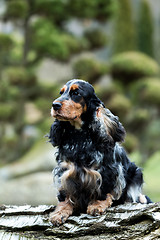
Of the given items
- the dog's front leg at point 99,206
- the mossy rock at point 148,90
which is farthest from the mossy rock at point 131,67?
the dog's front leg at point 99,206

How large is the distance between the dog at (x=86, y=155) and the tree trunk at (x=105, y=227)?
68 millimetres

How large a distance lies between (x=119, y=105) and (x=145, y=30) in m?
7.36

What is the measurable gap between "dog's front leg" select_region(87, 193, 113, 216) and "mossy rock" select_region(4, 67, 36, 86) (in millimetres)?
8041

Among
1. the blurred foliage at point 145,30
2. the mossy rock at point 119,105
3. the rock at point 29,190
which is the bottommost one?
the rock at point 29,190

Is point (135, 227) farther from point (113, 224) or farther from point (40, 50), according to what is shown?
point (40, 50)

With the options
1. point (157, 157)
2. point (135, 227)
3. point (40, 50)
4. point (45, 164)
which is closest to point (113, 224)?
point (135, 227)

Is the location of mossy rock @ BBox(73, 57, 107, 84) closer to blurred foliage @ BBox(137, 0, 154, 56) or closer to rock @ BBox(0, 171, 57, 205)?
rock @ BBox(0, 171, 57, 205)

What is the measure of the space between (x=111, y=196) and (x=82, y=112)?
707 millimetres

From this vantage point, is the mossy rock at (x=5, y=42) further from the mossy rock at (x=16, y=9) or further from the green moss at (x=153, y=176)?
the green moss at (x=153, y=176)

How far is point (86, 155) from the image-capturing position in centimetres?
299

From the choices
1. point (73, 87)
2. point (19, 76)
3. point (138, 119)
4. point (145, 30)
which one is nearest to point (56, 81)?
point (19, 76)

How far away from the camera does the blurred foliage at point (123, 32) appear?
16500 millimetres

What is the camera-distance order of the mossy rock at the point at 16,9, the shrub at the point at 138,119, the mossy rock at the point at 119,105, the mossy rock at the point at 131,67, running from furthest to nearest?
the shrub at the point at 138,119, the mossy rock at the point at 131,67, the mossy rock at the point at 119,105, the mossy rock at the point at 16,9

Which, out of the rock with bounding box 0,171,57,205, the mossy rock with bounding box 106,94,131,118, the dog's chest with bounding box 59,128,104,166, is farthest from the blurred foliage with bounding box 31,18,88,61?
the dog's chest with bounding box 59,128,104,166
